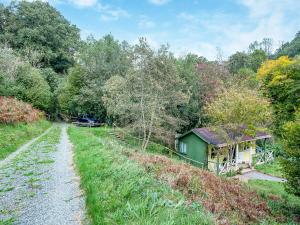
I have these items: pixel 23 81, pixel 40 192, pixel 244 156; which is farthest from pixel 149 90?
pixel 23 81

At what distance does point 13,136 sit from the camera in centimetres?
1498

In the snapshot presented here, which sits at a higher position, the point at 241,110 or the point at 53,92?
the point at 53,92

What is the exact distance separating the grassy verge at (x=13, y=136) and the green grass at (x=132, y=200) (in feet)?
22.0

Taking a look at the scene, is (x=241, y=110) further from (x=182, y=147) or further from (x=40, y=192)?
(x=40, y=192)

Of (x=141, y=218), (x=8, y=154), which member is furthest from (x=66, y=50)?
(x=141, y=218)

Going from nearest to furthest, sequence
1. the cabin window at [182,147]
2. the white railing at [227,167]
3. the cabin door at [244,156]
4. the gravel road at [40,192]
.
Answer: the gravel road at [40,192], the white railing at [227,167], the cabin door at [244,156], the cabin window at [182,147]

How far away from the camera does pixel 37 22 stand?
2090 inches

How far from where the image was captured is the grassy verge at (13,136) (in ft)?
41.3

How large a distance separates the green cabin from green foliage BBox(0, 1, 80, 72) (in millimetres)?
36068

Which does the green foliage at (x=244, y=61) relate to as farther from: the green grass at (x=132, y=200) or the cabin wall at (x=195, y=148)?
the green grass at (x=132, y=200)

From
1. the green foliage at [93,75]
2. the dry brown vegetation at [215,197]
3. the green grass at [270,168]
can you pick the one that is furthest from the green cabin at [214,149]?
the dry brown vegetation at [215,197]

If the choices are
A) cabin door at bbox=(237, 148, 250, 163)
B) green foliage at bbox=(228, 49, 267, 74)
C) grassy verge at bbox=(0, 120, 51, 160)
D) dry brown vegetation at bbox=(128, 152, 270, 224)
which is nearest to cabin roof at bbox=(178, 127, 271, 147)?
cabin door at bbox=(237, 148, 250, 163)

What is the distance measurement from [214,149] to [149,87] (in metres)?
7.98

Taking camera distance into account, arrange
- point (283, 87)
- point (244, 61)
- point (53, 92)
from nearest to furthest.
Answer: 1. point (283, 87)
2. point (53, 92)
3. point (244, 61)
